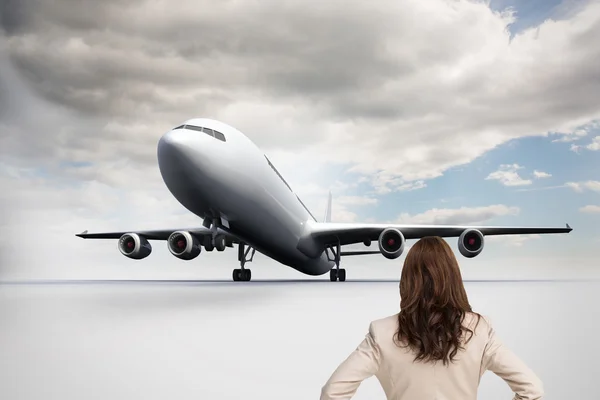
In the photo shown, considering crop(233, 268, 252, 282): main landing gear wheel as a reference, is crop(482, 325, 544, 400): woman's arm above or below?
below

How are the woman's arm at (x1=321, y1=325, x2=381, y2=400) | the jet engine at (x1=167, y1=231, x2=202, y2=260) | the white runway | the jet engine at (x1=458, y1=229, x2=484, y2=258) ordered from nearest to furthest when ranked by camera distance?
the woman's arm at (x1=321, y1=325, x2=381, y2=400) → the white runway → the jet engine at (x1=167, y1=231, x2=202, y2=260) → the jet engine at (x1=458, y1=229, x2=484, y2=258)

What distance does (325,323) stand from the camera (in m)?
5.75

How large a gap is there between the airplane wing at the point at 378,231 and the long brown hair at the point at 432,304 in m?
15.2

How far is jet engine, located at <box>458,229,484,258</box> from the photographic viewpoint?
15.8 meters

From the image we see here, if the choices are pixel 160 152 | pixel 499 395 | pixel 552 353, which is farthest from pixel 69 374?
pixel 160 152

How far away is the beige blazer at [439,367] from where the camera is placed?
1.41m

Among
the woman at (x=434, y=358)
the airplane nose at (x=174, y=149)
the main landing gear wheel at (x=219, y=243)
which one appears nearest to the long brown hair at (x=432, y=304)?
the woman at (x=434, y=358)

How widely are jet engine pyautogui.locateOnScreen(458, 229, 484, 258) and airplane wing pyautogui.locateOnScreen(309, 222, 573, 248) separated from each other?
2.99ft

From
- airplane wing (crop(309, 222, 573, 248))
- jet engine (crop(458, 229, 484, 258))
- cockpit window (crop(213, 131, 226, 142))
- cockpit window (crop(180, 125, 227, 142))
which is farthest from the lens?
airplane wing (crop(309, 222, 573, 248))

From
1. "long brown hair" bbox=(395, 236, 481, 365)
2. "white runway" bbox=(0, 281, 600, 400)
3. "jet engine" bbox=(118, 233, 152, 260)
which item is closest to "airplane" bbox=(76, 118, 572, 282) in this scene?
"jet engine" bbox=(118, 233, 152, 260)

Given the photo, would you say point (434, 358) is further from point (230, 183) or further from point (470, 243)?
point (470, 243)

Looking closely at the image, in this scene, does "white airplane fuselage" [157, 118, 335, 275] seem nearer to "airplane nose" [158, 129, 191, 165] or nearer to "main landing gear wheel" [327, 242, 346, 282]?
"airplane nose" [158, 129, 191, 165]

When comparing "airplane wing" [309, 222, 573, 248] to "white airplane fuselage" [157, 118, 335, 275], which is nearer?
"white airplane fuselage" [157, 118, 335, 275]

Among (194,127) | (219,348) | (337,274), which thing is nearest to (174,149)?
(194,127)
